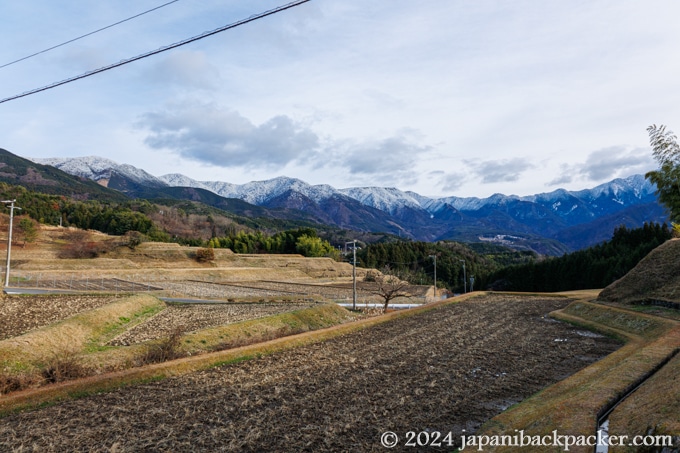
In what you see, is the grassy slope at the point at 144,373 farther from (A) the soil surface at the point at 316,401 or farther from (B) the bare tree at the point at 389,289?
(B) the bare tree at the point at 389,289

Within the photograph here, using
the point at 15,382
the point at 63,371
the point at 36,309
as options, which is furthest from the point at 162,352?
the point at 36,309

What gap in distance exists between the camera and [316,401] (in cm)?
1123

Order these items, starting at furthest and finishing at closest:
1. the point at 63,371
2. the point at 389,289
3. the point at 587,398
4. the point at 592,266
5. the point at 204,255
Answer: the point at 592,266 < the point at 204,255 < the point at 389,289 < the point at 63,371 < the point at 587,398

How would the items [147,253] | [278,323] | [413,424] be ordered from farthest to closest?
[147,253], [278,323], [413,424]

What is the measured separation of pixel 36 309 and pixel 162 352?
1374 cm

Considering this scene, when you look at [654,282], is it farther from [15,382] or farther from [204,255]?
[204,255]

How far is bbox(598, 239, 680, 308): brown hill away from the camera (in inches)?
997

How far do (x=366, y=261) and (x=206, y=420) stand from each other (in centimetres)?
11414

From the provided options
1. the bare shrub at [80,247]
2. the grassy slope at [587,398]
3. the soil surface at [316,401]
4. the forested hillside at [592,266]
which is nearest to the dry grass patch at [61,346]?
the soil surface at [316,401]

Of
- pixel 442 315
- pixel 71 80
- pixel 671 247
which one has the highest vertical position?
pixel 71 80

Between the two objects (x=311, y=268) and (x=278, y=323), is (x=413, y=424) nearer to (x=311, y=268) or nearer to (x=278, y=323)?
(x=278, y=323)

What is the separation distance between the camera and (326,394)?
11.9m

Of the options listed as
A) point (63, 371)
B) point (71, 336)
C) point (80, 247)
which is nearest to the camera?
point (63, 371)

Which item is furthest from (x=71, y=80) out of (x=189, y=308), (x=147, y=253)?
(x=147, y=253)
